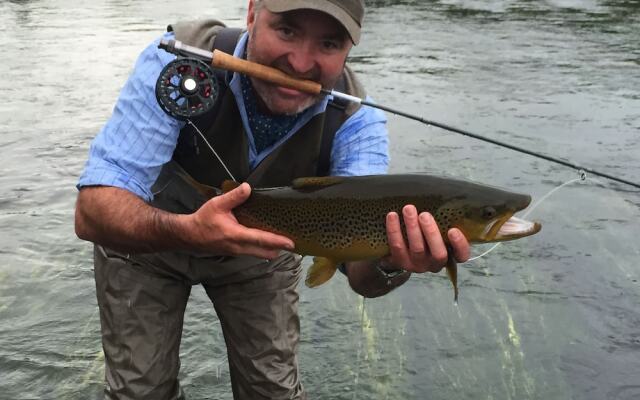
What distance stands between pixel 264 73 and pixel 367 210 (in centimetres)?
65

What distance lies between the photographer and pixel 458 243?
253 centimetres

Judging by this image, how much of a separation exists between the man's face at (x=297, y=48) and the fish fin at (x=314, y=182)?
36cm

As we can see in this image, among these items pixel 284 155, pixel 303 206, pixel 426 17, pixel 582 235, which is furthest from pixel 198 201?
pixel 426 17

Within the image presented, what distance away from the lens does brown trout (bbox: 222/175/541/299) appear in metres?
2.60

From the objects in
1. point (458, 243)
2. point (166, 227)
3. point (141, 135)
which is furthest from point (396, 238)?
point (141, 135)

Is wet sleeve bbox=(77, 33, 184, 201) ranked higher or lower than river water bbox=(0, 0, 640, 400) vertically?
higher

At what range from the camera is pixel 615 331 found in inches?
184

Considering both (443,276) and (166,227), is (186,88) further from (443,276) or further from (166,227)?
(443,276)

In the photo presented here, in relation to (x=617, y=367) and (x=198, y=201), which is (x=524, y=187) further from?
(x=198, y=201)

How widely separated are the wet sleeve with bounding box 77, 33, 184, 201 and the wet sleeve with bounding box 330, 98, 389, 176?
0.71m

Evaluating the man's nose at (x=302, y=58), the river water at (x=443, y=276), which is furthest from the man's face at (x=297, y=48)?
the river water at (x=443, y=276)

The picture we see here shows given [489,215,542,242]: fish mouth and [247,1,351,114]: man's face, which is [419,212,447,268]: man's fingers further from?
[247,1,351,114]: man's face

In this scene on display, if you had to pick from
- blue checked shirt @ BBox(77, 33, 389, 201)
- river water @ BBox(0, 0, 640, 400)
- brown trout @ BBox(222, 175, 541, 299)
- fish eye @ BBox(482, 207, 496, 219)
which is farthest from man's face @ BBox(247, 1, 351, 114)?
river water @ BBox(0, 0, 640, 400)

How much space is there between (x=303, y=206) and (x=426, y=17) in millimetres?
18519
